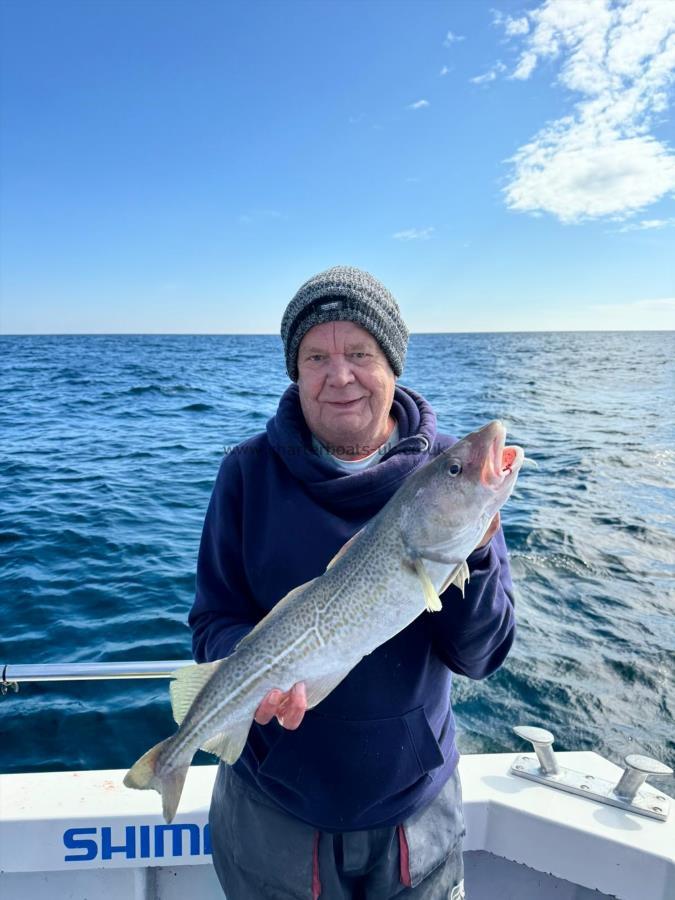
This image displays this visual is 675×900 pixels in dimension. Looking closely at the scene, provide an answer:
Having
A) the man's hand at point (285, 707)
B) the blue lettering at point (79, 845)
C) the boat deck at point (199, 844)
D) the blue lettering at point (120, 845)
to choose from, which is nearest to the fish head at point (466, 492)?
the man's hand at point (285, 707)

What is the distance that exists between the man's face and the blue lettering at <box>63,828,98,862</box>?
2.55 metres

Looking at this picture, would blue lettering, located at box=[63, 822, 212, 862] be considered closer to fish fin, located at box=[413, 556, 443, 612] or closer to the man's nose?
fish fin, located at box=[413, 556, 443, 612]

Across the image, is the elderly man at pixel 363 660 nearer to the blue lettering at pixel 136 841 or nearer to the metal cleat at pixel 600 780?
the blue lettering at pixel 136 841

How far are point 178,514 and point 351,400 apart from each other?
9.24 metres

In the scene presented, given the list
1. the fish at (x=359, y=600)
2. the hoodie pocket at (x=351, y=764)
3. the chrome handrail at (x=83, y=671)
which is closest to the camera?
the fish at (x=359, y=600)

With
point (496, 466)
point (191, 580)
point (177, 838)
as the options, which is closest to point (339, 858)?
point (177, 838)

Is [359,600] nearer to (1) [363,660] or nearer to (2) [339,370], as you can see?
(1) [363,660]

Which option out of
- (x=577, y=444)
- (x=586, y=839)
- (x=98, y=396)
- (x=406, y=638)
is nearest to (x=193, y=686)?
(x=406, y=638)

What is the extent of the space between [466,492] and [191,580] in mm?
6993

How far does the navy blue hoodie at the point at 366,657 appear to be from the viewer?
2576mm

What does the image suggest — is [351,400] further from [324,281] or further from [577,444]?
[577,444]

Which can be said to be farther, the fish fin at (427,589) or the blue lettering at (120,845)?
the blue lettering at (120,845)

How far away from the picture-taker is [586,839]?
131 inches

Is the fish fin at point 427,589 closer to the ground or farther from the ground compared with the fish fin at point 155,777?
farther from the ground
